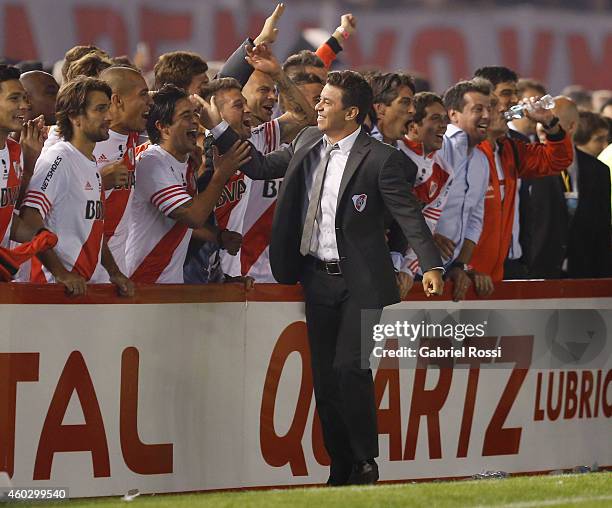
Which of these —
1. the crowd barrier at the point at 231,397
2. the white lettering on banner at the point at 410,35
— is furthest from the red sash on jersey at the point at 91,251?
the white lettering on banner at the point at 410,35

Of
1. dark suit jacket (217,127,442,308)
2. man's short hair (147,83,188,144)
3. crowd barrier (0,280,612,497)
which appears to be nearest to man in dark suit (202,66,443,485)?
dark suit jacket (217,127,442,308)

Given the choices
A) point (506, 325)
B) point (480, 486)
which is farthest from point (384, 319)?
point (480, 486)

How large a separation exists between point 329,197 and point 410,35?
17310mm

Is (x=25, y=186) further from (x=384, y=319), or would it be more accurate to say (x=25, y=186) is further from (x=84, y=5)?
(x=84, y=5)

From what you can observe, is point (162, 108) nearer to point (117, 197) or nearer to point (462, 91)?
point (117, 197)

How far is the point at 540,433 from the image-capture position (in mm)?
10273

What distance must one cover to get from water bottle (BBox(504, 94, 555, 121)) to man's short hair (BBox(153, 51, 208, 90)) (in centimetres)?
213

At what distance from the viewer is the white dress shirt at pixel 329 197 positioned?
8.73m

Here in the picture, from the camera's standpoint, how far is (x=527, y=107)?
10602 millimetres

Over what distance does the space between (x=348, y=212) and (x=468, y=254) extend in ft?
6.10

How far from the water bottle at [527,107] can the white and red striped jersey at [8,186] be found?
3601mm

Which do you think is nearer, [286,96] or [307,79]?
[286,96]

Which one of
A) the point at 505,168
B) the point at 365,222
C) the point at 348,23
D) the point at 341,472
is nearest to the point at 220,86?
the point at 365,222

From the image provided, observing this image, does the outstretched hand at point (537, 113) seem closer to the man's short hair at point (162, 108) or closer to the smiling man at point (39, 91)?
the man's short hair at point (162, 108)
